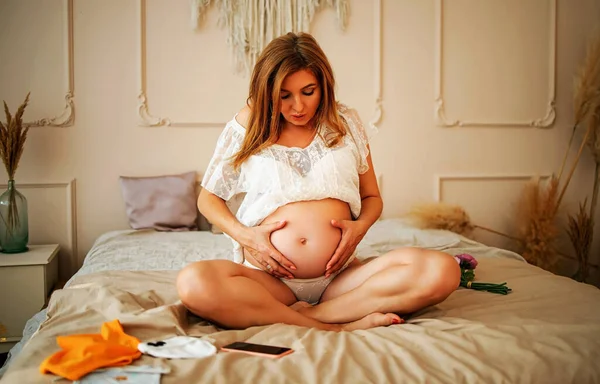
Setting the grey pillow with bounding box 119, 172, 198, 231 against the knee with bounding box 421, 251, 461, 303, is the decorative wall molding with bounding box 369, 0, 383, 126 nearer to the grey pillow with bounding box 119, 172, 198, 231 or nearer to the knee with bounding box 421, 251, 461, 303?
the grey pillow with bounding box 119, 172, 198, 231

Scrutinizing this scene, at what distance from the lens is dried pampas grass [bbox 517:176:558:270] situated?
3.43 metres

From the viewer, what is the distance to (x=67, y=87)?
123 inches

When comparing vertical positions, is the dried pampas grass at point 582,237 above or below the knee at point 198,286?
below

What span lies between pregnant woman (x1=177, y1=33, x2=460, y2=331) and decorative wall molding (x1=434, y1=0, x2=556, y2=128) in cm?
170

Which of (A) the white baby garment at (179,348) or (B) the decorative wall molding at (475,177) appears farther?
(B) the decorative wall molding at (475,177)

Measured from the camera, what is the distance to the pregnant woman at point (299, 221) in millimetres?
1566

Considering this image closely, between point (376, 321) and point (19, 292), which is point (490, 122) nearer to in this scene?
point (376, 321)

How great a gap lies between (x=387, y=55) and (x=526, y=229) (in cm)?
131

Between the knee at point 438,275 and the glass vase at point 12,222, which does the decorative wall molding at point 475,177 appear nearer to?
the knee at point 438,275

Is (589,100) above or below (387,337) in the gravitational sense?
above

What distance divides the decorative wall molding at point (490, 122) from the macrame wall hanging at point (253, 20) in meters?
0.76

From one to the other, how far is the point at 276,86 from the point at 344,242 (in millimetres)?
507

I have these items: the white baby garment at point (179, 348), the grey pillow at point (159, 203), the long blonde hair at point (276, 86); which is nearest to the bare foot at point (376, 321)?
the white baby garment at point (179, 348)

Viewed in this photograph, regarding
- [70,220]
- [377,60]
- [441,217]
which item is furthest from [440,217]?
[70,220]
